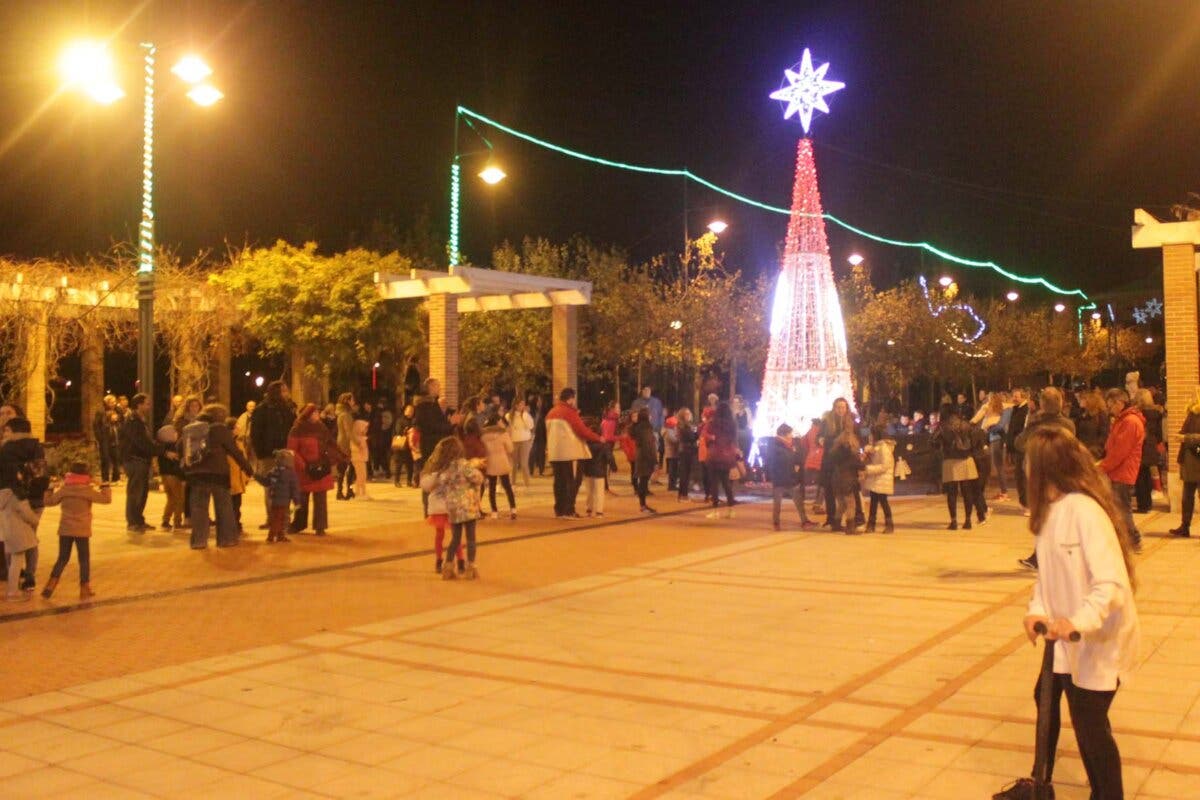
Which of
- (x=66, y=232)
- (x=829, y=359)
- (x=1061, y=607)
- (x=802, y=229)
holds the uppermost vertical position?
(x=66, y=232)

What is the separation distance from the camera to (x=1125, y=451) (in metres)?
10.8

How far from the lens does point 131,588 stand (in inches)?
395

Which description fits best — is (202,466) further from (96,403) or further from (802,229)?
(96,403)

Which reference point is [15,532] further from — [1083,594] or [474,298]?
[474,298]

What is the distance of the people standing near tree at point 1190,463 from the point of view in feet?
40.2

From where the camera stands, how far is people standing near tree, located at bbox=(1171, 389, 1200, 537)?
12.3m

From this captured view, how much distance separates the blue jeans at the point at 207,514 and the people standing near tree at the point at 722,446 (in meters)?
6.21

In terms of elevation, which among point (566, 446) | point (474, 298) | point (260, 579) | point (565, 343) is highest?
point (474, 298)

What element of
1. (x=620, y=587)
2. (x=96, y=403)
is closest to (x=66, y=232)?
(x=96, y=403)

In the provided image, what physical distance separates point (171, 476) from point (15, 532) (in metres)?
4.60

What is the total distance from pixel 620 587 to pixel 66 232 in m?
26.3

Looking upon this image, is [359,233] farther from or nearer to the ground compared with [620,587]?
farther from the ground

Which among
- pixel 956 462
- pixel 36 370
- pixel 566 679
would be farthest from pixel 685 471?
pixel 36 370

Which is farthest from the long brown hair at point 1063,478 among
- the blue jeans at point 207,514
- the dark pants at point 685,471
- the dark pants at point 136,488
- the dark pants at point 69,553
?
the dark pants at point 685,471
